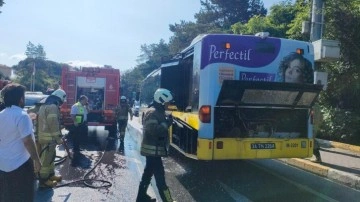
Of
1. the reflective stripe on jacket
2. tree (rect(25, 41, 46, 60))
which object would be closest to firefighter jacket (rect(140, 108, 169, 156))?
the reflective stripe on jacket

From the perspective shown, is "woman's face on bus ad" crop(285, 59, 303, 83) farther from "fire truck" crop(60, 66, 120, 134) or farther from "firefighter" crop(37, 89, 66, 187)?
"fire truck" crop(60, 66, 120, 134)

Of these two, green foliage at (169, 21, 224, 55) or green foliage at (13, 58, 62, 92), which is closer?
green foliage at (169, 21, 224, 55)

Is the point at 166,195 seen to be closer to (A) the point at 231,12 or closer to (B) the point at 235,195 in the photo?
(B) the point at 235,195

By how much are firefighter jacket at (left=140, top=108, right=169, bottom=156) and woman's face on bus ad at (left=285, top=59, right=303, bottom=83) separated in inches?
124

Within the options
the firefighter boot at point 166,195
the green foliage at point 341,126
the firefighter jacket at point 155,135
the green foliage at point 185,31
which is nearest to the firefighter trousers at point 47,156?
the firefighter jacket at point 155,135

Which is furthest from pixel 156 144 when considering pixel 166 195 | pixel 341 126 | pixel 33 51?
pixel 33 51

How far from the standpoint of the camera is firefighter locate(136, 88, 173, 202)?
593 cm

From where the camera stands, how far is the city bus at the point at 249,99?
24.4ft

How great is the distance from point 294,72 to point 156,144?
3576mm

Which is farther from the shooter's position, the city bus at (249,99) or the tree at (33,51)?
the tree at (33,51)

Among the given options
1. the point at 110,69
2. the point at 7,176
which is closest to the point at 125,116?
the point at 110,69

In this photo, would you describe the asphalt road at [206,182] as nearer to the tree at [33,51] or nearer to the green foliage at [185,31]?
the green foliage at [185,31]

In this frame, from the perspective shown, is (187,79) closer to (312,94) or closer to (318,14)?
(312,94)

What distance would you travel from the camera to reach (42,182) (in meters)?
7.14
